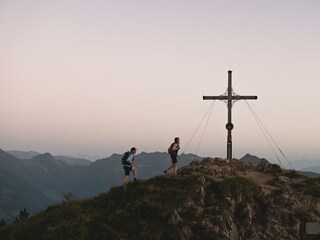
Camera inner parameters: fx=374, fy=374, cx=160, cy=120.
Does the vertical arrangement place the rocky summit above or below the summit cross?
below

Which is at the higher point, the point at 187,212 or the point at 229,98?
the point at 229,98

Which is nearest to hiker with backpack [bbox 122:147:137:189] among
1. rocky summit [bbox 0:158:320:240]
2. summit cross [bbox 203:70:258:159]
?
rocky summit [bbox 0:158:320:240]

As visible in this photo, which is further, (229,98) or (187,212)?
(229,98)

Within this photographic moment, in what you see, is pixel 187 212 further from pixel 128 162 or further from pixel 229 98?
pixel 229 98

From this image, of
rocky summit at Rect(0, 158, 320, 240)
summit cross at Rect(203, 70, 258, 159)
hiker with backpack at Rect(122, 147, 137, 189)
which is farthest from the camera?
summit cross at Rect(203, 70, 258, 159)

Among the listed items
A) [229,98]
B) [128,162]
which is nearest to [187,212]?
[128,162]

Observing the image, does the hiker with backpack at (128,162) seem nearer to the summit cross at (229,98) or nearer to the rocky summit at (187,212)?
the rocky summit at (187,212)

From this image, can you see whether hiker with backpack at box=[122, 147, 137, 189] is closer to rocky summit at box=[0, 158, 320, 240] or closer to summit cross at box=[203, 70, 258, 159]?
rocky summit at box=[0, 158, 320, 240]

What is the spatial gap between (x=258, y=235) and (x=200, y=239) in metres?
3.91

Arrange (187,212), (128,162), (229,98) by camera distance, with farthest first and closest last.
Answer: (229,98) < (128,162) < (187,212)

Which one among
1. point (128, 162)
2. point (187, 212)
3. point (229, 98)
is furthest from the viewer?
point (229, 98)

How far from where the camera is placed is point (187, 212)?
893 inches

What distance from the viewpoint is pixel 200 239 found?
21.2 metres

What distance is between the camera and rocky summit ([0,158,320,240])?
21391mm
